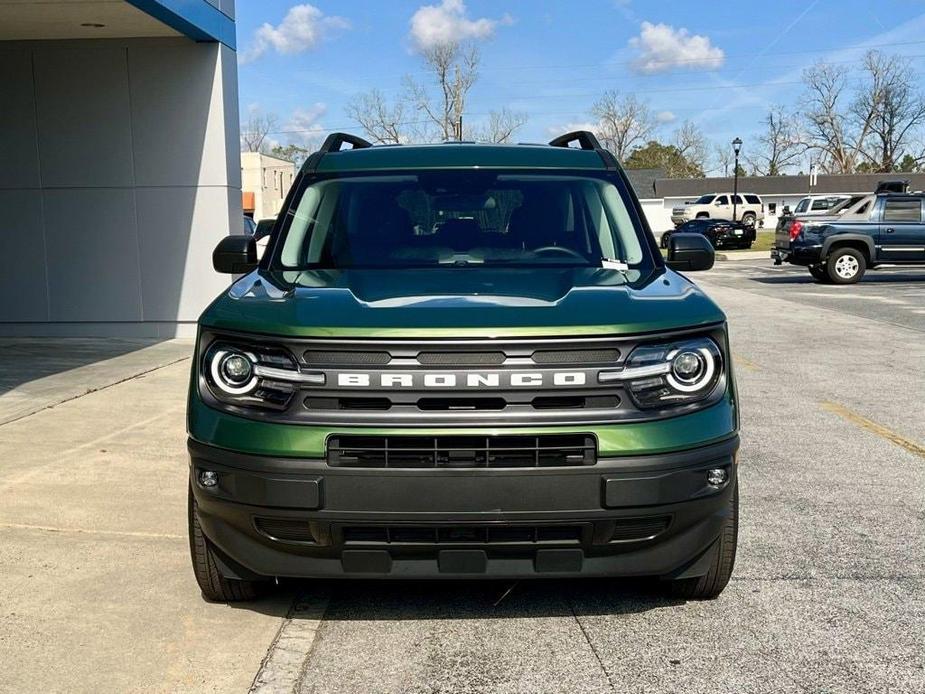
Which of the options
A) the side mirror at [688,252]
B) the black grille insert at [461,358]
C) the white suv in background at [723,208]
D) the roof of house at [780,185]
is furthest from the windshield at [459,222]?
the roof of house at [780,185]

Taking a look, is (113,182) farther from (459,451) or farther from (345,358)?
(459,451)

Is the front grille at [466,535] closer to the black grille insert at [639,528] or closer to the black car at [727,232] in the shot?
the black grille insert at [639,528]

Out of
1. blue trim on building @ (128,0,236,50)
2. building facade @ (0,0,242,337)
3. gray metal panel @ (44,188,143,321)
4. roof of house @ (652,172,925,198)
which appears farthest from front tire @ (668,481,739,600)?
roof of house @ (652,172,925,198)

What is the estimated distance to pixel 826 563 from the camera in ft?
14.6

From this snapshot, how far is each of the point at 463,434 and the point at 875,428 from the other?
5.08 m

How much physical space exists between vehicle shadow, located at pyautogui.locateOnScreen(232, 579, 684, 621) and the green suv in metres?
0.39

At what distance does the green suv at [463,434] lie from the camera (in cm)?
324

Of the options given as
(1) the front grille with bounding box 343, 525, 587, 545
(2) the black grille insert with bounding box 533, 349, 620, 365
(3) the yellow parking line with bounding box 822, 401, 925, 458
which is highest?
(2) the black grille insert with bounding box 533, 349, 620, 365

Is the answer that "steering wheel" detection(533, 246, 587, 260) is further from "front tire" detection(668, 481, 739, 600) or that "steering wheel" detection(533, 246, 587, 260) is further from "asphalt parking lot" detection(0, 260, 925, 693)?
"asphalt parking lot" detection(0, 260, 925, 693)

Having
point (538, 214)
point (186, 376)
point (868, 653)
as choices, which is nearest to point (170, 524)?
point (538, 214)

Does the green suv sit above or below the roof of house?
below

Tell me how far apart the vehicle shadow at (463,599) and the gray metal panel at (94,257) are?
9.74m

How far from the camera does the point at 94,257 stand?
42.7 feet

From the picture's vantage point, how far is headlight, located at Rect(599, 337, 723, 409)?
335 centimetres
